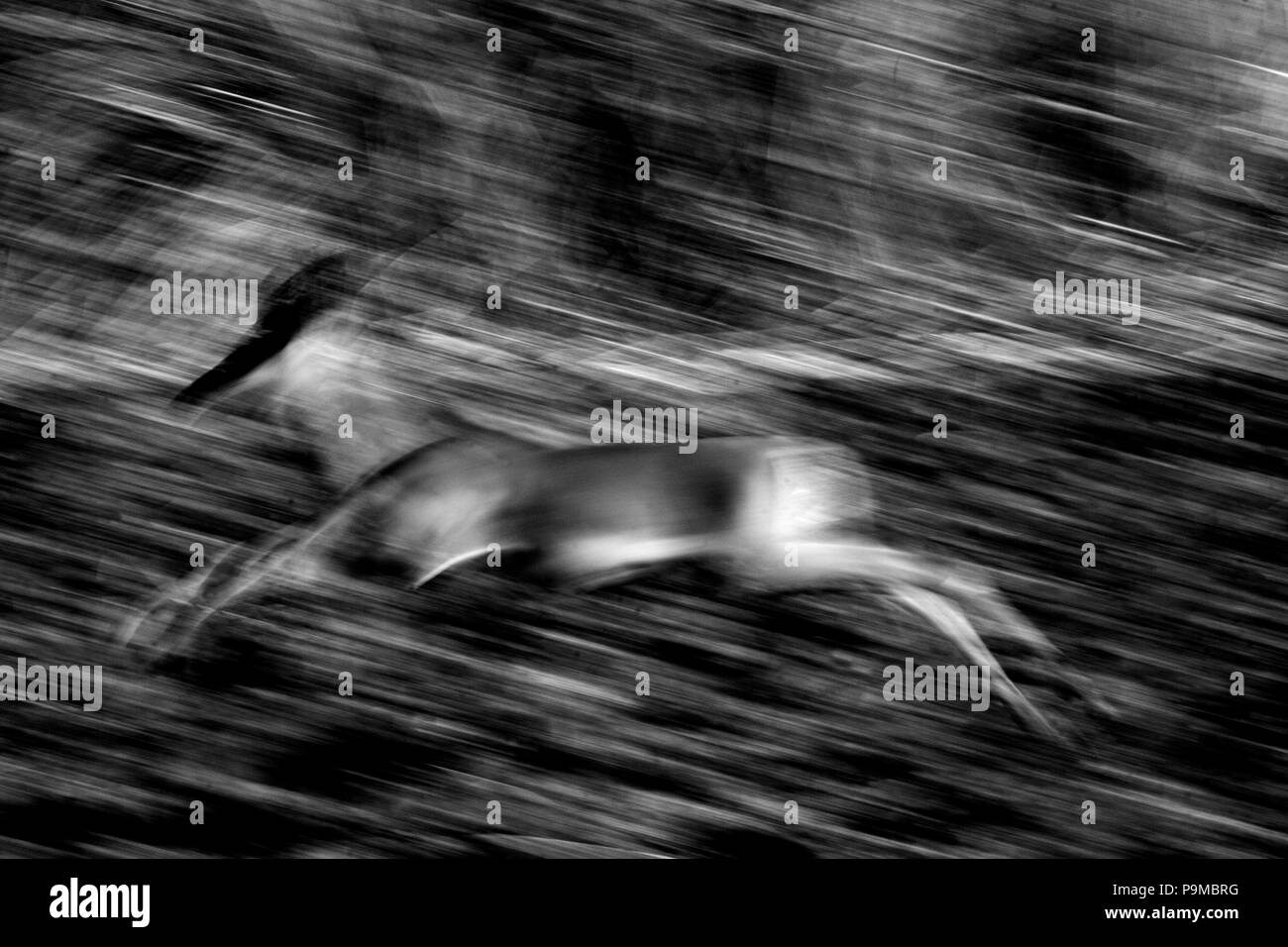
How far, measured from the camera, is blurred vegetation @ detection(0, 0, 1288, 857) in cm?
255

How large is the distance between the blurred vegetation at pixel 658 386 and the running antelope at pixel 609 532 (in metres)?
0.04

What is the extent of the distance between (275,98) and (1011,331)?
1188mm

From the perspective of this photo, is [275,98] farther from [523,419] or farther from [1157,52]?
[1157,52]

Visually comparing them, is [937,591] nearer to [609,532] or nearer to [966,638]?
[966,638]

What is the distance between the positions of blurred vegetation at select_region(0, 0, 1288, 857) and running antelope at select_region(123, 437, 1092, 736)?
0.12ft

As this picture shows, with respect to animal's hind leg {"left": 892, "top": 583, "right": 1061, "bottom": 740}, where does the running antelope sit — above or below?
above

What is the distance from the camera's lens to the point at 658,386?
2.57 m

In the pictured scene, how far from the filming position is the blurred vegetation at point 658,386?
2.55 metres

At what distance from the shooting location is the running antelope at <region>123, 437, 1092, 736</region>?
2.55m

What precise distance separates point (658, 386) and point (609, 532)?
0.24 meters

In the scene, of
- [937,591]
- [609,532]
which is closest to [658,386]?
[609,532]

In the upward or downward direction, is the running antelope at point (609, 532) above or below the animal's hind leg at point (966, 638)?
above

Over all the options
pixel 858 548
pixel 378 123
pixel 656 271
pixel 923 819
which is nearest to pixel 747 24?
pixel 656 271

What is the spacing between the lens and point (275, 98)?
8.45 feet
